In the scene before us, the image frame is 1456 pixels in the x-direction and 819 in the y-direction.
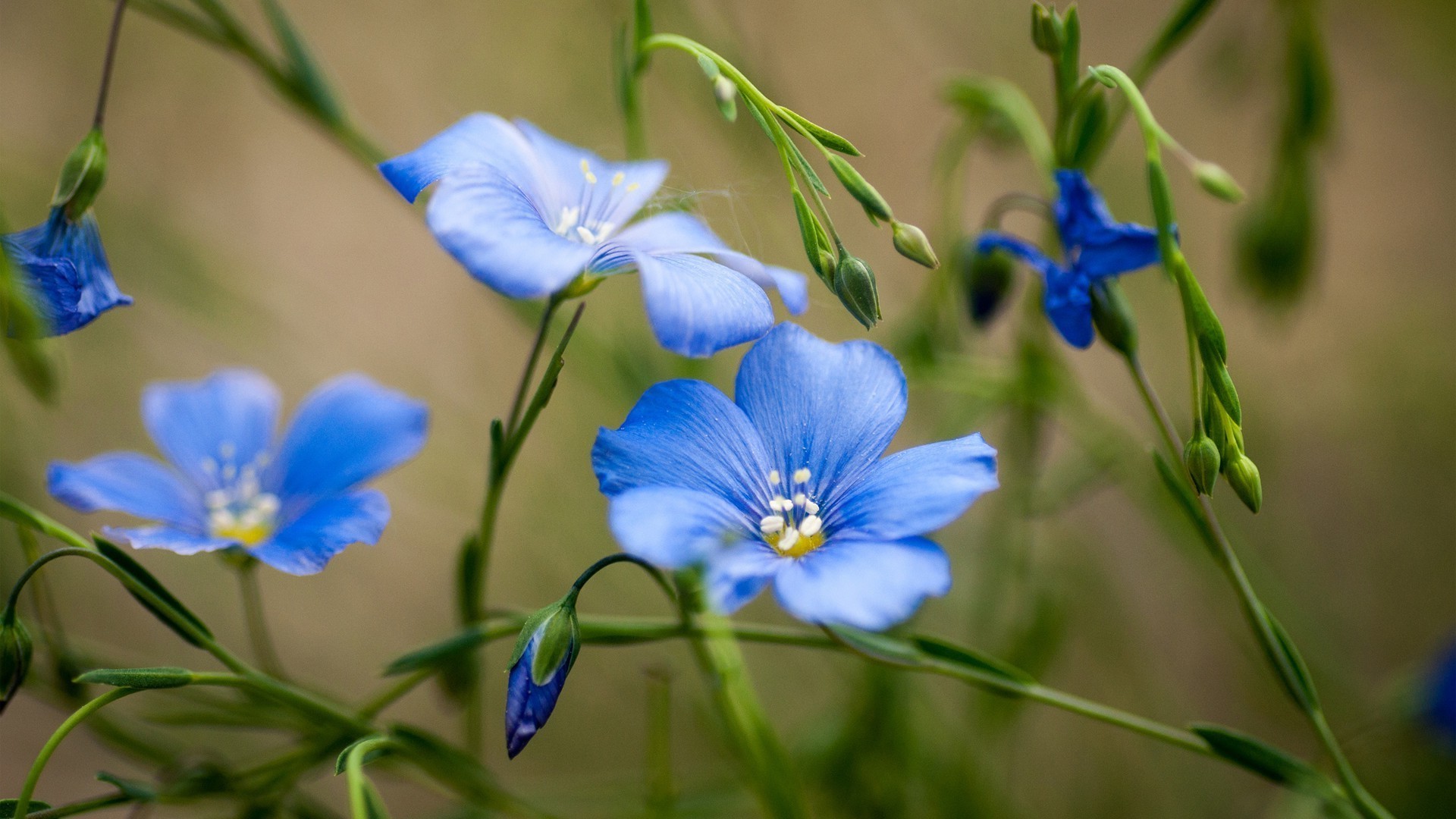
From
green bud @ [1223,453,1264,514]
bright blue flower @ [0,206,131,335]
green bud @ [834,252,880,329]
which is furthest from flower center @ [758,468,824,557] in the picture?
bright blue flower @ [0,206,131,335]

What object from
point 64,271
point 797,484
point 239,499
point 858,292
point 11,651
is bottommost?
point 239,499

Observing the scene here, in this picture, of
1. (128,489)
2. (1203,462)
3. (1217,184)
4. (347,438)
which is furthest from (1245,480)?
(128,489)

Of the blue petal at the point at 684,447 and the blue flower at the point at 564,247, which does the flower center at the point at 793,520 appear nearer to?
the blue petal at the point at 684,447

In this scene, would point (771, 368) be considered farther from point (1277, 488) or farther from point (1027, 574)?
point (1277, 488)

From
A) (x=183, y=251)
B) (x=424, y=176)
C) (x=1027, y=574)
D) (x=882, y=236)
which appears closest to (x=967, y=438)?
(x=424, y=176)

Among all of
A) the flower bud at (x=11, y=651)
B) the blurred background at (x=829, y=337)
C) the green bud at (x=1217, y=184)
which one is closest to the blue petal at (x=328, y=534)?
the flower bud at (x=11, y=651)

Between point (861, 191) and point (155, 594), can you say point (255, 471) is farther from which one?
point (861, 191)

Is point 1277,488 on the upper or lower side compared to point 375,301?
upper
